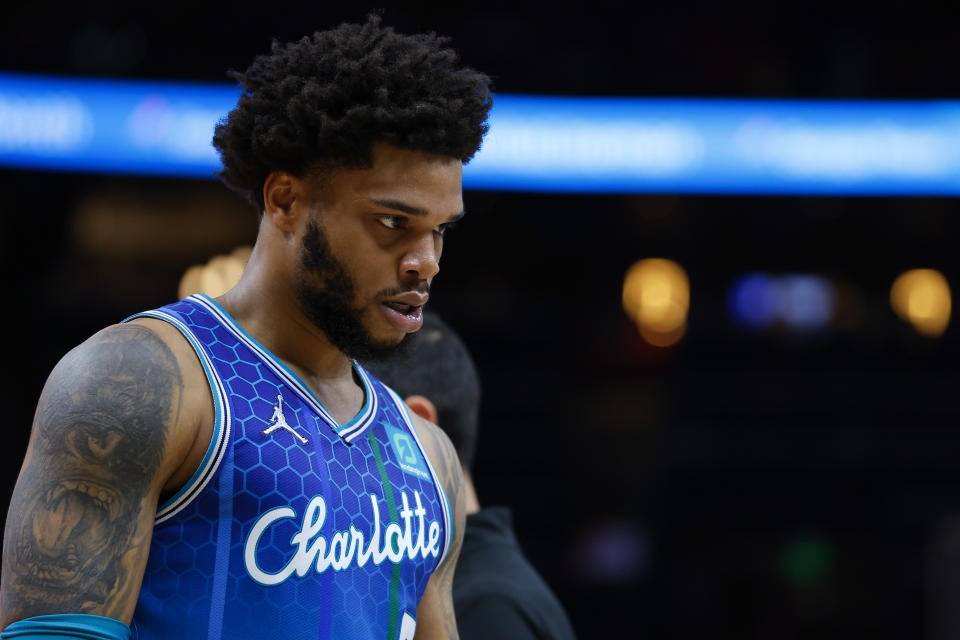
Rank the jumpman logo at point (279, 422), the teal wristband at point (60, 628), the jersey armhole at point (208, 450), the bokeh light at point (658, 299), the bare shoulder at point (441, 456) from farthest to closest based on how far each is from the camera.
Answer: the bokeh light at point (658, 299), the bare shoulder at point (441, 456), the jumpman logo at point (279, 422), the jersey armhole at point (208, 450), the teal wristband at point (60, 628)

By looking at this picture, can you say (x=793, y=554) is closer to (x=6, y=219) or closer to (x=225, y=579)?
(x=6, y=219)

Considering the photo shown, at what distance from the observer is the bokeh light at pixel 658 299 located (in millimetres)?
10828

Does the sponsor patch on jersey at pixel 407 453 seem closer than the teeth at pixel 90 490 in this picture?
No

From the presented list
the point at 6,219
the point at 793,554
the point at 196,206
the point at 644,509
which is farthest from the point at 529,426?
the point at 6,219

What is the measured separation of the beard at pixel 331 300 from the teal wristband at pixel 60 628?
670 mm

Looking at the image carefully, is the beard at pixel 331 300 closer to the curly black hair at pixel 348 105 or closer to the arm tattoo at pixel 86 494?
the curly black hair at pixel 348 105

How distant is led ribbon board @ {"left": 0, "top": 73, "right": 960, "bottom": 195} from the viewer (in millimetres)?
7844

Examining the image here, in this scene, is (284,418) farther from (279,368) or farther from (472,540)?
(472,540)

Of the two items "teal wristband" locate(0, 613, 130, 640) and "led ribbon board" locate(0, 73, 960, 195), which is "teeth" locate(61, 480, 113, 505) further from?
"led ribbon board" locate(0, 73, 960, 195)

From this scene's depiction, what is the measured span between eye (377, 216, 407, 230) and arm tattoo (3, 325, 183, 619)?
0.53 meters

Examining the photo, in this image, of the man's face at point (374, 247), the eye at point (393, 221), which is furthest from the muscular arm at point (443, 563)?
the eye at point (393, 221)

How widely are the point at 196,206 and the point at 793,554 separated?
6674mm

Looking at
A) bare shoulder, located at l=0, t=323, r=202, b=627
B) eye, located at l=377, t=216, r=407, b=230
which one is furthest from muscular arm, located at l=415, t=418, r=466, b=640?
bare shoulder, located at l=0, t=323, r=202, b=627

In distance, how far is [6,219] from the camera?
953 cm
